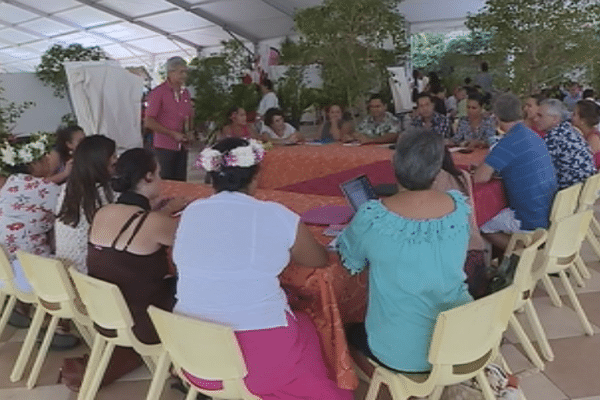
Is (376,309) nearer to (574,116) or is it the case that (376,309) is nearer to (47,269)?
(47,269)

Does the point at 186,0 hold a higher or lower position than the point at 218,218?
higher

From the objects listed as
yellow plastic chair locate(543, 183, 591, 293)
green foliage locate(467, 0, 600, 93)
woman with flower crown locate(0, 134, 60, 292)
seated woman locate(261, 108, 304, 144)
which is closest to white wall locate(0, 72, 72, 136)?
seated woman locate(261, 108, 304, 144)

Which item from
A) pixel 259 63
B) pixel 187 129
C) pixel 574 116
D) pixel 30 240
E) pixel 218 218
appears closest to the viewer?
pixel 218 218

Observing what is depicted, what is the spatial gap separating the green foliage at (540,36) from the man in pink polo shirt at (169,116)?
2789mm

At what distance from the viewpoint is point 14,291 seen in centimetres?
264

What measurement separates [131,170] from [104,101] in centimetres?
323

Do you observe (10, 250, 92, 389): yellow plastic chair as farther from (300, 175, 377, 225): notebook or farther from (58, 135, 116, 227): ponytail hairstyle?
(300, 175, 377, 225): notebook

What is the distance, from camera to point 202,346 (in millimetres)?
1650

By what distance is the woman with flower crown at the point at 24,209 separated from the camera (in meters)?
2.77

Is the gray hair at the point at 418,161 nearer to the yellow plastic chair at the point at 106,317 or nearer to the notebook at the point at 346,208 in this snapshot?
the notebook at the point at 346,208

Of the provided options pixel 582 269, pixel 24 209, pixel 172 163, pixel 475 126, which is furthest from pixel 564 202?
pixel 172 163

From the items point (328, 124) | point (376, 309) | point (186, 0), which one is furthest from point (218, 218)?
point (186, 0)

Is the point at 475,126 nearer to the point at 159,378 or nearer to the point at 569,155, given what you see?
the point at 569,155

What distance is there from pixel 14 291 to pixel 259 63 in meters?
9.38
